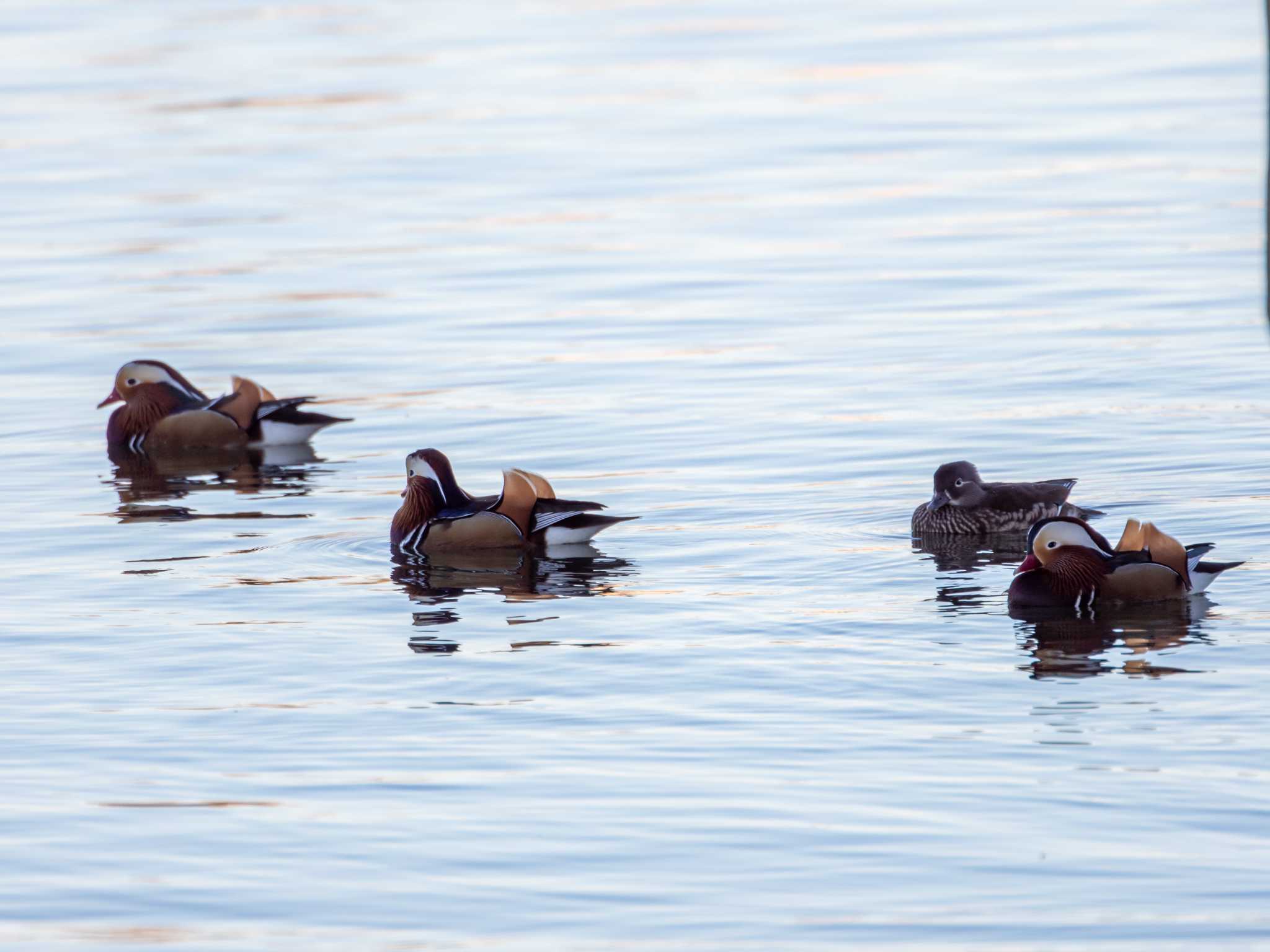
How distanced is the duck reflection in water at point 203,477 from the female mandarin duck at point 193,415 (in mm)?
106

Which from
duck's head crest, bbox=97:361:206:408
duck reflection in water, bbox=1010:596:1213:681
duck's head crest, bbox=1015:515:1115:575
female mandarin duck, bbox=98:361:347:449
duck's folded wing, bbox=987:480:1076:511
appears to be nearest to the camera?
duck reflection in water, bbox=1010:596:1213:681

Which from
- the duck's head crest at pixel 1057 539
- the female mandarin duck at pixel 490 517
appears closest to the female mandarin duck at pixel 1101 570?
the duck's head crest at pixel 1057 539

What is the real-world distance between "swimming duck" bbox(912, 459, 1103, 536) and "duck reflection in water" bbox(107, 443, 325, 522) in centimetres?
452

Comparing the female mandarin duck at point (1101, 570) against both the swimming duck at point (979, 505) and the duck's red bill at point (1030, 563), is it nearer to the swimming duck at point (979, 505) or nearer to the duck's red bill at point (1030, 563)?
the duck's red bill at point (1030, 563)

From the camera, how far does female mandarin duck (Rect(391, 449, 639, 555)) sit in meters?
14.5

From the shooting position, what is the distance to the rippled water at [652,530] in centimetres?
886

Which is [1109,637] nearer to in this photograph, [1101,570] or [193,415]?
[1101,570]

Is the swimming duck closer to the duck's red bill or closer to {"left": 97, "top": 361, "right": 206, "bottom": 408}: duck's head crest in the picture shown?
the duck's red bill

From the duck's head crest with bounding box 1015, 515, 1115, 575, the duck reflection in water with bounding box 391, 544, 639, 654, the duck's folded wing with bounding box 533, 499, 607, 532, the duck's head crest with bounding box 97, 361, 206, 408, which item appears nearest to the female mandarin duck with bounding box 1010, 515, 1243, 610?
the duck's head crest with bounding box 1015, 515, 1115, 575

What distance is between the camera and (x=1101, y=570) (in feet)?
41.3

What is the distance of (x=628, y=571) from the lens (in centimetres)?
1395

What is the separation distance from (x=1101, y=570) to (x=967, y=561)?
1.56 m

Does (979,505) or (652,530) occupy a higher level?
(979,505)

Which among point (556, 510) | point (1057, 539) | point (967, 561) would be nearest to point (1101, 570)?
point (1057, 539)
